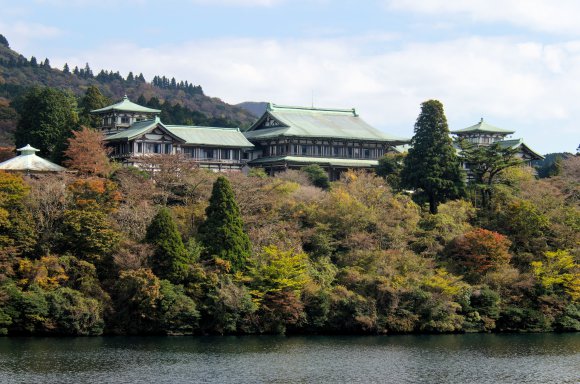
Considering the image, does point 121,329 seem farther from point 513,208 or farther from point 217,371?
point 513,208

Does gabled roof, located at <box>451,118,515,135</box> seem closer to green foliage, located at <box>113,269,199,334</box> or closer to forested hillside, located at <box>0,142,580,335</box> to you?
forested hillside, located at <box>0,142,580,335</box>

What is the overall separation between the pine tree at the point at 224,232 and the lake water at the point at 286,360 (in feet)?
14.5

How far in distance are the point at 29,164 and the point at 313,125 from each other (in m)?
22.2

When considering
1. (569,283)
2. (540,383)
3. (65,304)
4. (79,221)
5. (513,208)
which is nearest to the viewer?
(540,383)

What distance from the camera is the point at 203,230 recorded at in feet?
150

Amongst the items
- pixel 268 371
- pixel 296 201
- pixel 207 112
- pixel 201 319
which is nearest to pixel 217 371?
pixel 268 371

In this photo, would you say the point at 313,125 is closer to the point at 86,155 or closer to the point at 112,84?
the point at 86,155

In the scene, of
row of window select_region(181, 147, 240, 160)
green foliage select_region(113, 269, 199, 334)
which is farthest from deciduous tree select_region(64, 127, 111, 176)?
green foliage select_region(113, 269, 199, 334)

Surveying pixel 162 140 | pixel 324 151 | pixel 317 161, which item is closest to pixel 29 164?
pixel 162 140

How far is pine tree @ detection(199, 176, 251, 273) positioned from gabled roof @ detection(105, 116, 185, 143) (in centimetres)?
1443

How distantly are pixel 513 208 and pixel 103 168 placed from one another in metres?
23.6

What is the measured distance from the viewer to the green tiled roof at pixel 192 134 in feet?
194

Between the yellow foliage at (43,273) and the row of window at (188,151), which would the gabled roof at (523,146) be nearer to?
the row of window at (188,151)

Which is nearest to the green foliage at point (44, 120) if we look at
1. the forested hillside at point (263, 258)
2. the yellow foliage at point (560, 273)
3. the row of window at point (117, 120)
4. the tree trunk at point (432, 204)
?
the row of window at point (117, 120)
